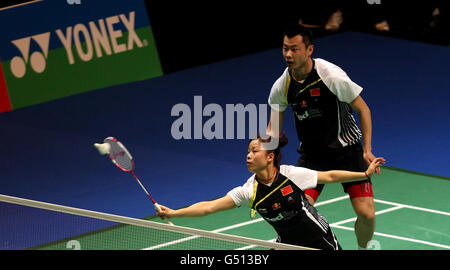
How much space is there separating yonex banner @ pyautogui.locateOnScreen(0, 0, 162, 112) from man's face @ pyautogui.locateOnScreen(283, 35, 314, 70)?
619 centimetres

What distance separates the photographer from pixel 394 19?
16.9 metres

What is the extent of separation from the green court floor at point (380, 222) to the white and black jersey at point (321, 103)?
1.11 m

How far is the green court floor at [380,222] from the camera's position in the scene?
962 cm

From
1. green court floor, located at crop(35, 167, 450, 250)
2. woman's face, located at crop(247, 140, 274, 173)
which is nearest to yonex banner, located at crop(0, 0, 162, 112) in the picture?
green court floor, located at crop(35, 167, 450, 250)

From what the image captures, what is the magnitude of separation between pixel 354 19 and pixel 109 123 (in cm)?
540

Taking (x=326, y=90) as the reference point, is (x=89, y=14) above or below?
above

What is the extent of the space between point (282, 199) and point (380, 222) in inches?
112

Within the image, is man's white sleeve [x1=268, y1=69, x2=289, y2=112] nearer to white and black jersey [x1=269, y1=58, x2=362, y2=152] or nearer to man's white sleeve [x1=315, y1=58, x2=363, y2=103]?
white and black jersey [x1=269, y1=58, x2=362, y2=152]

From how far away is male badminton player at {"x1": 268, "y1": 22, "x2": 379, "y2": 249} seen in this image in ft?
29.0

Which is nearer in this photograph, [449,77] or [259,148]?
[259,148]

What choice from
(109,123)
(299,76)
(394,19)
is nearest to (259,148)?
(299,76)


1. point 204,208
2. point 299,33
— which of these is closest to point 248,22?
point 299,33

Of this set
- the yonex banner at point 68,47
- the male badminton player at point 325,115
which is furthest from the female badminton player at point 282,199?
the yonex banner at point 68,47

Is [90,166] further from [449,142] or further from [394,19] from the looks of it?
[394,19]
